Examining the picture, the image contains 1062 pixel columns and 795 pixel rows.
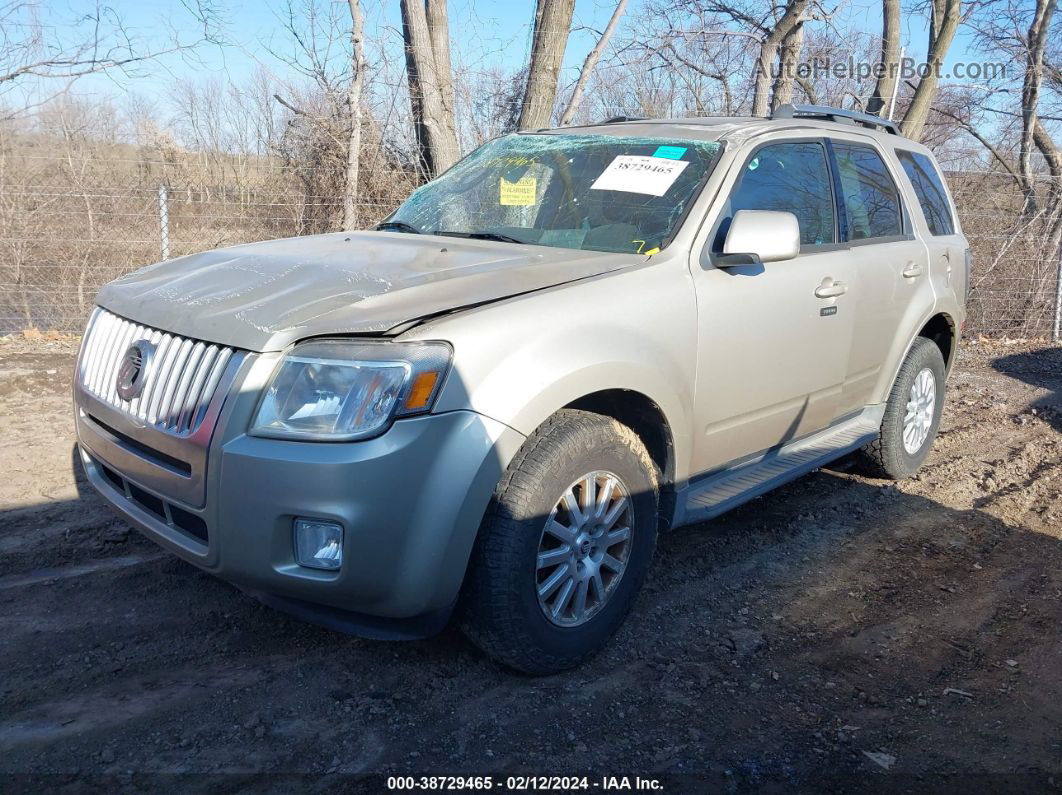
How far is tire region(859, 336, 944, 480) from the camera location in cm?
496

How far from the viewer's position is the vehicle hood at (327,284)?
262 cm

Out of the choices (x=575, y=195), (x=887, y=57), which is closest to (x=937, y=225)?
(x=575, y=195)

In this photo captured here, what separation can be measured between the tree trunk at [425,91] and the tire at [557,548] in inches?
271

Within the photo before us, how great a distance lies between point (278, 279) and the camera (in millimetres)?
3000

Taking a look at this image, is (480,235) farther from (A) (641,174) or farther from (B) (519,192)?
(A) (641,174)

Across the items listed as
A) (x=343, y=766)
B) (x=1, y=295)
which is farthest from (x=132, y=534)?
(x=1, y=295)

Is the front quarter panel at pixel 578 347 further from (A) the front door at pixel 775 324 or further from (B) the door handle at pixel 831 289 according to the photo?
(B) the door handle at pixel 831 289

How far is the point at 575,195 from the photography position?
384cm

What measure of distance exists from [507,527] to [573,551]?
1.22 ft

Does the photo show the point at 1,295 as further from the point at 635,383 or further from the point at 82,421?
the point at 635,383

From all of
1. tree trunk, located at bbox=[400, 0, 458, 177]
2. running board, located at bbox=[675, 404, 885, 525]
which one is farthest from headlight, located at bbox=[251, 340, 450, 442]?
tree trunk, located at bbox=[400, 0, 458, 177]

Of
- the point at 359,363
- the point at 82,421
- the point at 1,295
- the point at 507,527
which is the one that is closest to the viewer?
the point at 359,363

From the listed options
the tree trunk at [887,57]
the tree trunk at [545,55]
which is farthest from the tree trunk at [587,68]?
the tree trunk at [887,57]

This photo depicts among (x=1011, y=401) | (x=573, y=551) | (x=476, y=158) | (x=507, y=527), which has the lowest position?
(x=1011, y=401)
